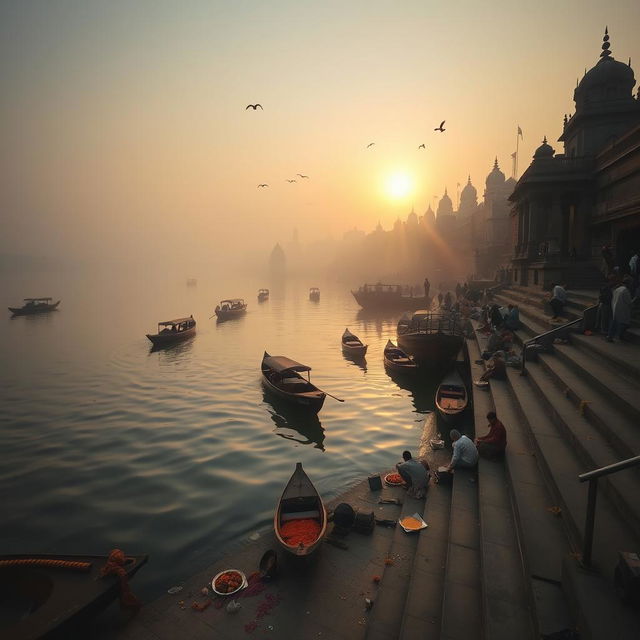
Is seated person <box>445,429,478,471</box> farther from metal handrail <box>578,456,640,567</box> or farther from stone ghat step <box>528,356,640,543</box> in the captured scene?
metal handrail <box>578,456,640,567</box>

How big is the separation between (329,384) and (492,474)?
57.5 feet

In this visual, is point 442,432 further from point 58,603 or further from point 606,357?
point 58,603

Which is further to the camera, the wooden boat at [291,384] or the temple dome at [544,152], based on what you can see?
the temple dome at [544,152]

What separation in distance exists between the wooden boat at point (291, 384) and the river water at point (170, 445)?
88cm

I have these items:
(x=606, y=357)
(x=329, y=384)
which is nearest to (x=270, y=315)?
(x=329, y=384)

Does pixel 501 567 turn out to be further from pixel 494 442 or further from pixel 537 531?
pixel 494 442

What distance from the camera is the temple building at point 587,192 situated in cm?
2567

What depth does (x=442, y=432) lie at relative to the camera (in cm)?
1738

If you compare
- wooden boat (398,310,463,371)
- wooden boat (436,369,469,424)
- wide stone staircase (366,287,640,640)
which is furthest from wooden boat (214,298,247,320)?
wide stone staircase (366,287,640,640)

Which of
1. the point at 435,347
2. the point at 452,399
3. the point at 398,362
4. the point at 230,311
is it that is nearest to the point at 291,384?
the point at 452,399

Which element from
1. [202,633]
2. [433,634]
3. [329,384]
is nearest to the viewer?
[433,634]

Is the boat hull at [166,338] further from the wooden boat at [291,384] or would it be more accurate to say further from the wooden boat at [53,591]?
the wooden boat at [53,591]

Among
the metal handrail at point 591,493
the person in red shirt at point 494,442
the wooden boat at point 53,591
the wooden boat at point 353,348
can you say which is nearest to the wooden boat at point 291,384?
the person in red shirt at point 494,442

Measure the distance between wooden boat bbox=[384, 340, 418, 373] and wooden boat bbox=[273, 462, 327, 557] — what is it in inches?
612
